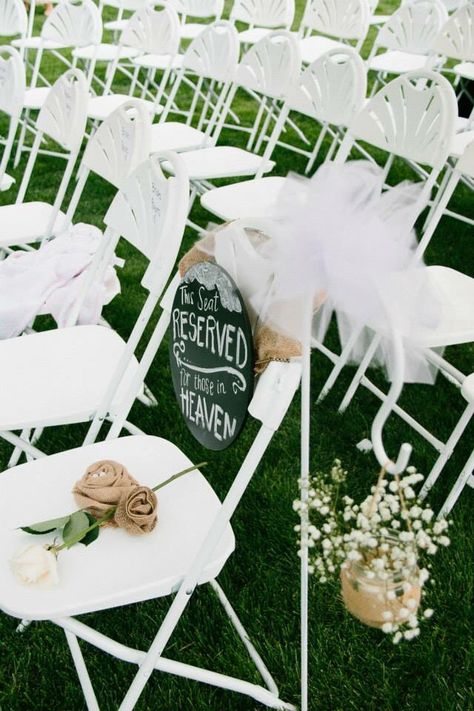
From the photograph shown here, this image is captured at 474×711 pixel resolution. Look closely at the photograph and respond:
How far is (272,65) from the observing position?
344 centimetres

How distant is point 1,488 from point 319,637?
2.82 feet

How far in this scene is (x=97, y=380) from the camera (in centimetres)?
196

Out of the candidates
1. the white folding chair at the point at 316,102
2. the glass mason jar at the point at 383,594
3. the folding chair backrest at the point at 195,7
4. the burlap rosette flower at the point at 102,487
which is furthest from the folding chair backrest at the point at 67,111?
the folding chair backrest at the point at 195,7

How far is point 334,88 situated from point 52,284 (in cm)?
137

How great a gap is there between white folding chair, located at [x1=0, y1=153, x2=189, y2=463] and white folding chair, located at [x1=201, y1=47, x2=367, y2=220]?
0.94 metres

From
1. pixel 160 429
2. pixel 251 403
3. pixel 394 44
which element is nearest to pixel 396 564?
pixel 251 403

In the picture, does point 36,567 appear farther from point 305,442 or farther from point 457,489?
point 457,489

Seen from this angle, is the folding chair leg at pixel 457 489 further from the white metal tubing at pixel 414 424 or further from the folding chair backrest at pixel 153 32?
the folding chair backrest at pixel 153 32

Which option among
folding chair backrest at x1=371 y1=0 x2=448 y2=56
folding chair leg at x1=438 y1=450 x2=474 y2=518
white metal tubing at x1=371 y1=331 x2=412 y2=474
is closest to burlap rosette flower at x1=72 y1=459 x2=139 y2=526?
white metal tubing at x1=371 y1=331 x2=412 y2=474

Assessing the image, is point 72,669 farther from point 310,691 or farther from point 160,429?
point 160,429

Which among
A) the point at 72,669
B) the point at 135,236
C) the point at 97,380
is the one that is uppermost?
the point at 135,236

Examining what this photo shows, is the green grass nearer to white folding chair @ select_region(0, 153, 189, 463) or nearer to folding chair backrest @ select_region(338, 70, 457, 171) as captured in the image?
white folding chair @ select_region(0, 153, 189, 463)

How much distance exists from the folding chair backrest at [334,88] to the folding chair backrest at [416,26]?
158cm

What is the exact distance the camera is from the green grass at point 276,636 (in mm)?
1735
